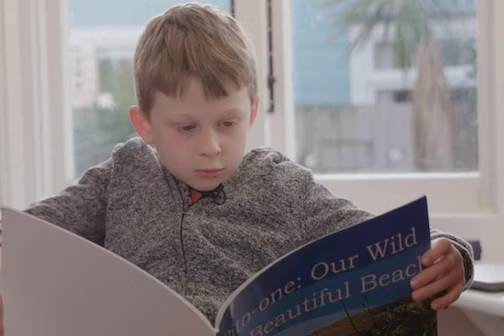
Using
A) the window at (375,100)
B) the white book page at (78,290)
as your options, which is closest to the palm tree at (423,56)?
the window at (375,100)

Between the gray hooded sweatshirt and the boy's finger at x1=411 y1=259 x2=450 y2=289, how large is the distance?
0.19m

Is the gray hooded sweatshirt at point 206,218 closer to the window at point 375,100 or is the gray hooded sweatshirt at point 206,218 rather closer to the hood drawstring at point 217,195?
the hood drawstring at point 217,195

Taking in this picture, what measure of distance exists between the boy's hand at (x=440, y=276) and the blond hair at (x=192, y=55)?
13.6 inches

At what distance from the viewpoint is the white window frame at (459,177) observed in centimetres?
157

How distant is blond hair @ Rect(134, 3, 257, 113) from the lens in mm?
1040

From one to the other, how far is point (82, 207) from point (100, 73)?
2.56ft

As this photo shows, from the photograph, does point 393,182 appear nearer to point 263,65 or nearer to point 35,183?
point 263,65

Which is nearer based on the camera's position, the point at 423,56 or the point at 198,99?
the point at 198,99

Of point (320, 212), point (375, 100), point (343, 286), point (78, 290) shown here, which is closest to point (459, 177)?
point (375, 100)

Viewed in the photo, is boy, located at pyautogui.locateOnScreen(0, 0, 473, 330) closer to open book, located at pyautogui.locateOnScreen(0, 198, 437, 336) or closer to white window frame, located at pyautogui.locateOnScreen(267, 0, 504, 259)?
open book, located at pyautogui.locateOnScreen(0, 198, 437, 336)

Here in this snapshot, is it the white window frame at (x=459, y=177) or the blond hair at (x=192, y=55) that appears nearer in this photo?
the blond hair at (x=192, y=55)

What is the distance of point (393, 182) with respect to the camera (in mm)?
1723

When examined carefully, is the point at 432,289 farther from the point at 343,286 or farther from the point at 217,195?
the point at 217,195

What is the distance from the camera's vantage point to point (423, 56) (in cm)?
173
